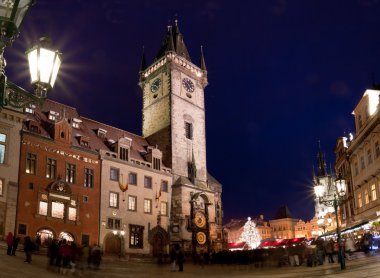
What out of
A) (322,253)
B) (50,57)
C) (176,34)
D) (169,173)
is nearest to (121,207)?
(169,173)

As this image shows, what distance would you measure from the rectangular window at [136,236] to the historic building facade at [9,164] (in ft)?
46.7

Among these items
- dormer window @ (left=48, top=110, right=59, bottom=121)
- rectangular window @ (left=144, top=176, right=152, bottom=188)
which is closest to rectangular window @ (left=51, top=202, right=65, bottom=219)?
dormer window @ (left=48, top=110, right=59, bottom=121)

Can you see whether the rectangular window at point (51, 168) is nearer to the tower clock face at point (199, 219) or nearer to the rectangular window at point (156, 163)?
the rectangular window at point (156, 163)

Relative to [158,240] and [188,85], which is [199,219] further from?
[188,85]

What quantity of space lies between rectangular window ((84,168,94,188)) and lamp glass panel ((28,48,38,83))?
37423 mm

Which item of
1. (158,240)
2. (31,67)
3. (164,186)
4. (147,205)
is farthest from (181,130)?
(31,67)

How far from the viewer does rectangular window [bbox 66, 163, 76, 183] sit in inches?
1718

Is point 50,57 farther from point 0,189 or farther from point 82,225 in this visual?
point 82,225

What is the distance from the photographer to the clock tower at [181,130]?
54031 mm

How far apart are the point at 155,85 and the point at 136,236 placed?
24065 mm

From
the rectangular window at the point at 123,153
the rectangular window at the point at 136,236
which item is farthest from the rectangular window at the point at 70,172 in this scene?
the rectangular window at the point at 136,236

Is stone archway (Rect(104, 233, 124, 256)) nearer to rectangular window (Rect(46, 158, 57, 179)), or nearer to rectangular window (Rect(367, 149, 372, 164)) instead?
rectangular window (Rect(46, 158, 57, 179))

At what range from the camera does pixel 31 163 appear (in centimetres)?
4044

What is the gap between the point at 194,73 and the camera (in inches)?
2581
